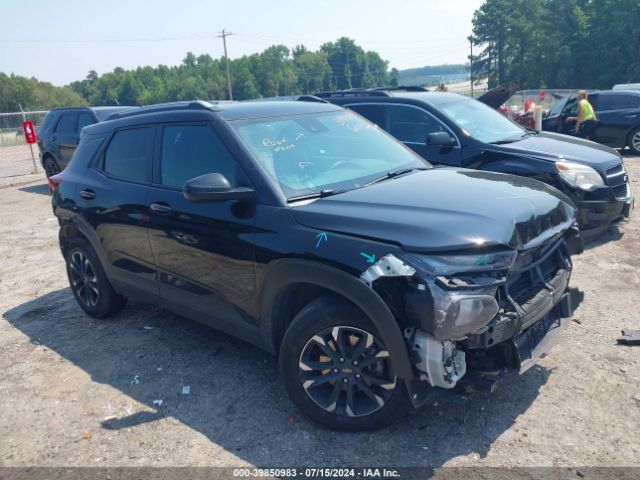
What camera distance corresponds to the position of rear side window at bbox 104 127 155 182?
442 centimetres

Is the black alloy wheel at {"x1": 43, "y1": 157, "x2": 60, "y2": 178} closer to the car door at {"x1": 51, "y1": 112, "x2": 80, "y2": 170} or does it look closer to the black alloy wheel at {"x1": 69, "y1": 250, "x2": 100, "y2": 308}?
the car door at {"x1": 51, "y1": 112, "x2": 80, "y2": 170}

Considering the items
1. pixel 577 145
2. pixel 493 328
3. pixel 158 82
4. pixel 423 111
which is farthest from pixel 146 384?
pixel 158 82

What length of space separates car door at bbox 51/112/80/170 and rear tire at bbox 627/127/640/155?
42.2 ft

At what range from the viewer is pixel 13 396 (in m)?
4.09

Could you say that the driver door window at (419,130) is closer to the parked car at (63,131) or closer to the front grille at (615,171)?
the front grille at (615,171)

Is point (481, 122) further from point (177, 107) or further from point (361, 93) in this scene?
point (177, 107)

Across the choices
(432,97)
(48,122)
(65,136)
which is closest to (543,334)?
(432,97)

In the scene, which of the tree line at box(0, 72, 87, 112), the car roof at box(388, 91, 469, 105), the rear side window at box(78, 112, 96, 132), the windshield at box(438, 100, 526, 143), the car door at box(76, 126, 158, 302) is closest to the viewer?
the car door at box(76, 126, 158, 302)

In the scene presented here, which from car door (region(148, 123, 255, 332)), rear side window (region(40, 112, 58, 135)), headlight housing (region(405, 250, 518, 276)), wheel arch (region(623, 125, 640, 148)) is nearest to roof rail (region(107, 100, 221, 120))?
car door (region(148, 123, 255, 332))

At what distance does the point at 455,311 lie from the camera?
2.75 metres

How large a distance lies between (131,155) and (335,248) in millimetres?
2351

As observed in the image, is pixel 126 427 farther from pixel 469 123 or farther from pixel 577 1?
pixel 577 1

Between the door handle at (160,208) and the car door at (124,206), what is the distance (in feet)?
0.38

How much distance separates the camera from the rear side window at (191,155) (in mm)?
3789
